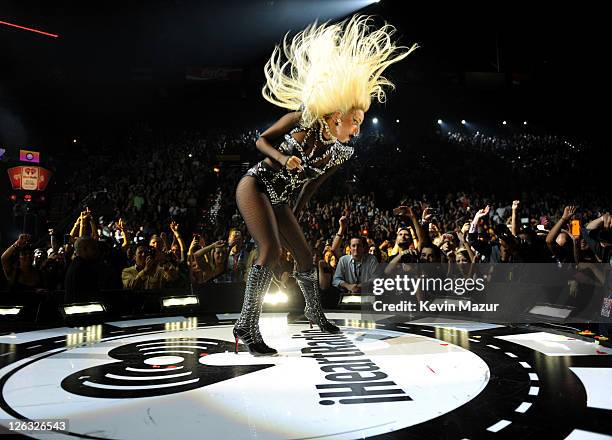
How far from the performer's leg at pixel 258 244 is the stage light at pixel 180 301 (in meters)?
1.85

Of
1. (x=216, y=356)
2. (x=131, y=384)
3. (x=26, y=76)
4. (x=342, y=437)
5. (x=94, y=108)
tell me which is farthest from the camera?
(x=94, y=108)

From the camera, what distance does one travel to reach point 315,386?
5.62ft

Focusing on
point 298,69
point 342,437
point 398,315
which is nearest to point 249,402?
point 342,437

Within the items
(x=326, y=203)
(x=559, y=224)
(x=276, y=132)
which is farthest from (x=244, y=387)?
(x=326, y=203)

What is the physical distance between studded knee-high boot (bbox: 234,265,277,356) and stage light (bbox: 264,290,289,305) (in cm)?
183

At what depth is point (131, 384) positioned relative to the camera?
1.77 m

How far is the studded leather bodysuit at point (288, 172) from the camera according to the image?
104 inches

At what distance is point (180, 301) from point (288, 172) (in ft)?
6.97

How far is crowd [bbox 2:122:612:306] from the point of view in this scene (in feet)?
16.3

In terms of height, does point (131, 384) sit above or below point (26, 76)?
below

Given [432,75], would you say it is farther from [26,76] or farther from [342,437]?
[342,437]

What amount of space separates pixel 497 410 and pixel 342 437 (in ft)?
1.75

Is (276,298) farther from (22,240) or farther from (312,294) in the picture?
(22,240)

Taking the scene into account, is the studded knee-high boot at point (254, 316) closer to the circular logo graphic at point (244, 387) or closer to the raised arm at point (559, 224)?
the circular logo graphic at point (244, 387)
